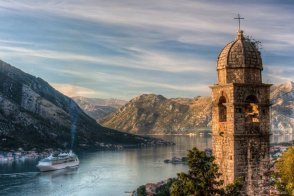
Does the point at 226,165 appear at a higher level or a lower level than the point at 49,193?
higher

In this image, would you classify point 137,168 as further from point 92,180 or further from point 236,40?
point 236,40

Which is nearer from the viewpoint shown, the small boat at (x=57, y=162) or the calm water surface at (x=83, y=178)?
the calm water surface at (x=83, y=178)

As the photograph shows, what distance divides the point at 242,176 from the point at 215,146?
93.7 inches

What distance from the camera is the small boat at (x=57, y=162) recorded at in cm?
15132

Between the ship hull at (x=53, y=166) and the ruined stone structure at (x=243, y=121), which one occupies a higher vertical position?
the ruined stone structure at (x=243, y=121)

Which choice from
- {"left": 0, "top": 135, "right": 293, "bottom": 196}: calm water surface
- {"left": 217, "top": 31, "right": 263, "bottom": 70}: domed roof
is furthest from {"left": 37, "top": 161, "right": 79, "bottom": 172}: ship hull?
{"left": 217, "top": 31, "right": 263, "bottom": 70}: domed roof

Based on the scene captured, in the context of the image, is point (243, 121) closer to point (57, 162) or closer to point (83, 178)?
point (83, 178)

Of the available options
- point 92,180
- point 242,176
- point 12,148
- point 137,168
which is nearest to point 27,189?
point 92,180

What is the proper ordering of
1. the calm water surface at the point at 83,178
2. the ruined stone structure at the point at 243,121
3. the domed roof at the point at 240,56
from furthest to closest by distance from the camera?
the calm water surface at the point at 83,178 → the domed roof at the point at 240,56 → the ruined stone structure at the point at 243,121

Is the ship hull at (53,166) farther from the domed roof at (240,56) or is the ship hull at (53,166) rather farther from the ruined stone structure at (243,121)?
the domed roof at (240,56)

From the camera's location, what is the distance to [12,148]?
197 m

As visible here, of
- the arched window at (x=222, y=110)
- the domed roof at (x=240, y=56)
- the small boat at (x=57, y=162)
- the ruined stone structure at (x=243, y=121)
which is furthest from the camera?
the small boat at (x=57, y=162)

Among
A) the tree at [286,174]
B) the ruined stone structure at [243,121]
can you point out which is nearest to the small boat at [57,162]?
the tree at [286,174]

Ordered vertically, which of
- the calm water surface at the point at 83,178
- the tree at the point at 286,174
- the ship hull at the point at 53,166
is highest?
the tree at the point at 286,174
